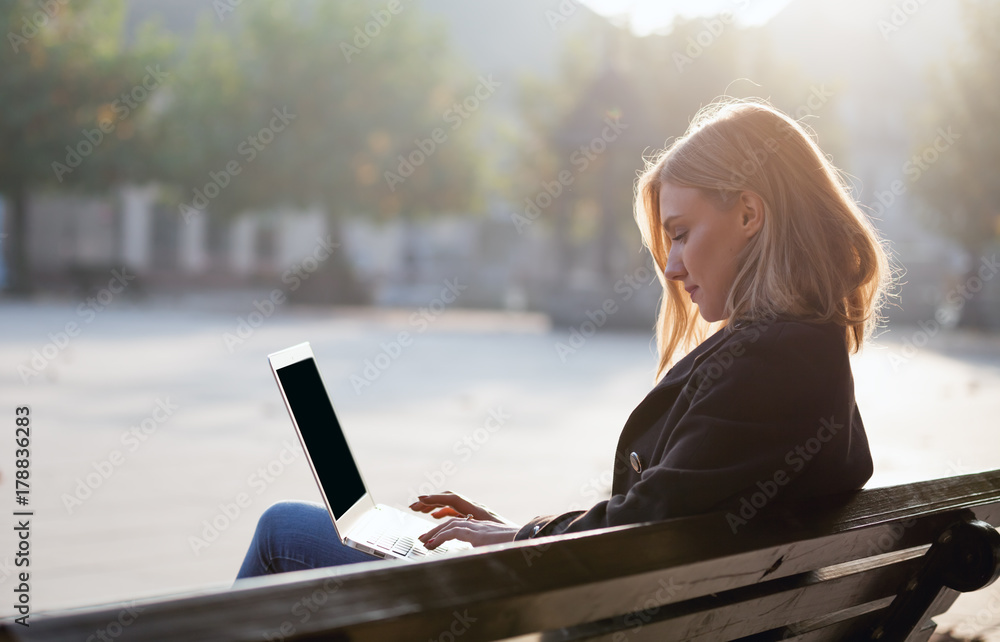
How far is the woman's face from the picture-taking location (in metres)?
1.95

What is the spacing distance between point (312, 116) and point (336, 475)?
91.5ft

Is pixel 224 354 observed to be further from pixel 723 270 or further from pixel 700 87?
pixel 700 87

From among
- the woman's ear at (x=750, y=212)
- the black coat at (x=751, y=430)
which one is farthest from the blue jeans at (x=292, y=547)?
the woman's ear at (x=750, y=212)

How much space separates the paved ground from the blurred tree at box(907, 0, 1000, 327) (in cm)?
636

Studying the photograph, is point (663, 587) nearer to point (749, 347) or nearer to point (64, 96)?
point (749, 347)

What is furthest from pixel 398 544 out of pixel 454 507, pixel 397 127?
pixel 397 127

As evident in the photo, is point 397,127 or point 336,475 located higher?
point 397,127

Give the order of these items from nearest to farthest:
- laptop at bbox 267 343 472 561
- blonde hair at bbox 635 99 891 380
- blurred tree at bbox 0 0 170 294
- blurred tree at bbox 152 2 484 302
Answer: blonde hair at bbox 635 99 891 380 → laptop at bbox 267 343 472 561 → blurred tree at bbox 0 0 170 294 → blurred tree at bbox 152 2 484 302

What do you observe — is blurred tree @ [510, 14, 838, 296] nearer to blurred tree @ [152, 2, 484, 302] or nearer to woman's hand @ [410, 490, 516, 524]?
blurred tree @ [152, 2, 484, 302]

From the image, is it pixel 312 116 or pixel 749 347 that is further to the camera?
pixel 312 116

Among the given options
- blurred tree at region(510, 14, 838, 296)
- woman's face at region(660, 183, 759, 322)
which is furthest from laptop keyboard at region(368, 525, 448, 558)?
blurred tree at region(510, 14, 838, 296)

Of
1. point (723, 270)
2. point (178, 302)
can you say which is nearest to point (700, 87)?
point (178, 302)

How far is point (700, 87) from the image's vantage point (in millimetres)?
25109

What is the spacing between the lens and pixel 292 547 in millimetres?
2217
